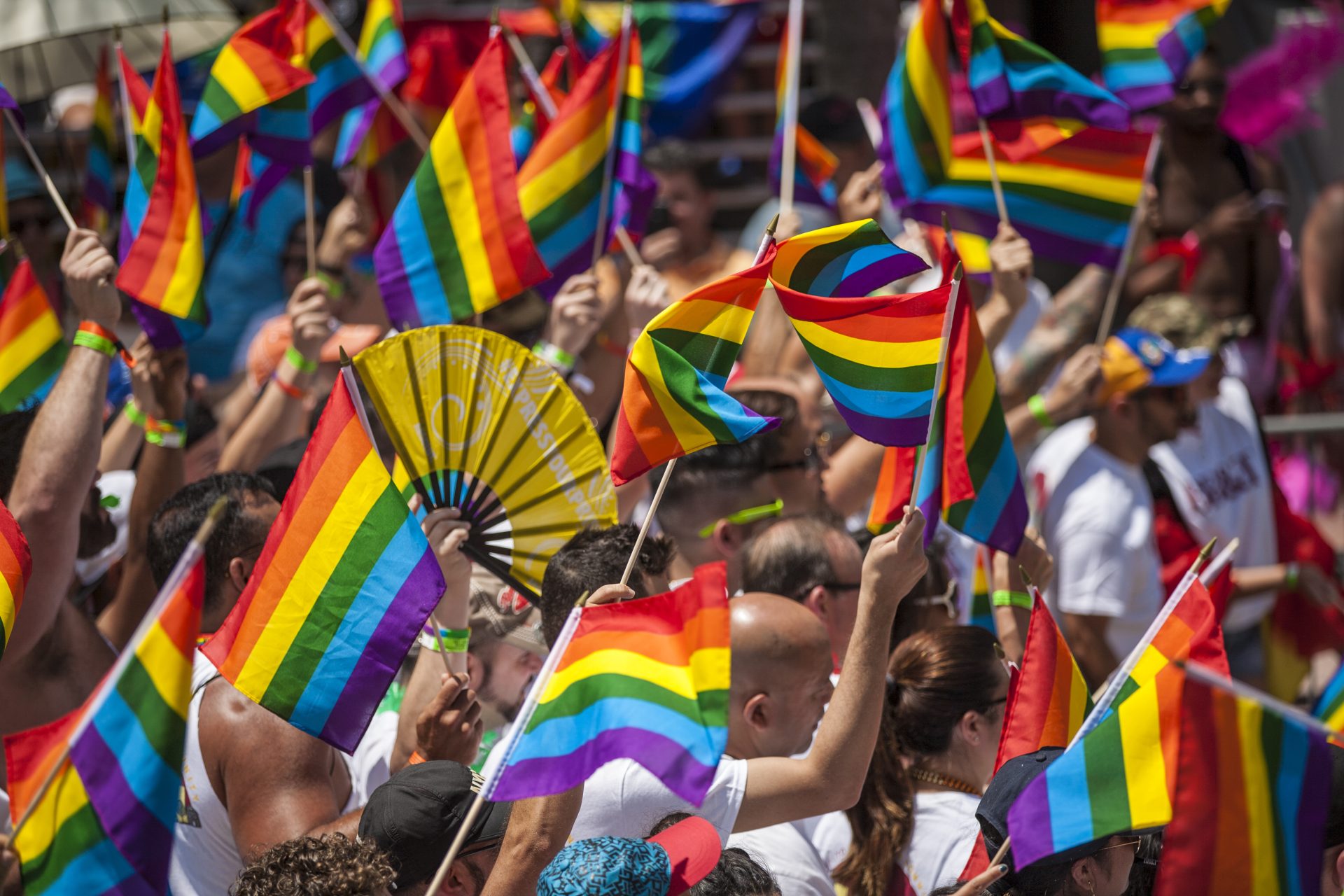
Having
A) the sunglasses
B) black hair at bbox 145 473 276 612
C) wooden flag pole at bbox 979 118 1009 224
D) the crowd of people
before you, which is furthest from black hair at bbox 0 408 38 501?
wooden flag pole at bbox 979 118 1009 224

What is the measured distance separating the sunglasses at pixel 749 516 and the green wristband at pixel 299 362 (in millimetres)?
1365

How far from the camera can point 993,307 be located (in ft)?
16.7

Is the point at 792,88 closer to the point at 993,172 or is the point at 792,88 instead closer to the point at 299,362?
the point at 993,172

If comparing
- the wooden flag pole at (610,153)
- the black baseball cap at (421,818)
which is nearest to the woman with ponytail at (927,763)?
the black baseball cap at (421,818)

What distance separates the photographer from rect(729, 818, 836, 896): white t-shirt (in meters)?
3.48

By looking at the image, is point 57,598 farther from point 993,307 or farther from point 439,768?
point 993,307

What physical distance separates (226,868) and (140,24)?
4210 millimetres

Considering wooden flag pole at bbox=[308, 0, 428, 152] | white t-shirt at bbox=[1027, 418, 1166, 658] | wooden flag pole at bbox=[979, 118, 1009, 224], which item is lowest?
white t-shirt at bbox=[1027, 418, 1166, 658]

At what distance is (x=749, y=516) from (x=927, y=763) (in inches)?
49.3

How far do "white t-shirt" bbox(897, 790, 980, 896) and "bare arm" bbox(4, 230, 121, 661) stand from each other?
7.21 ft

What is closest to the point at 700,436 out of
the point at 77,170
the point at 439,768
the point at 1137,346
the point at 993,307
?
the point at 439,768

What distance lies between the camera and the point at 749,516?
487cm

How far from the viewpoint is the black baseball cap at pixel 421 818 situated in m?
2.98

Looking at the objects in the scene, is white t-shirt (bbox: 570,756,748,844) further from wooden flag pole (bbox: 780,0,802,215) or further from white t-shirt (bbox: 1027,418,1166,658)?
wooden flag pole (bbox: 780,0,802,215)
